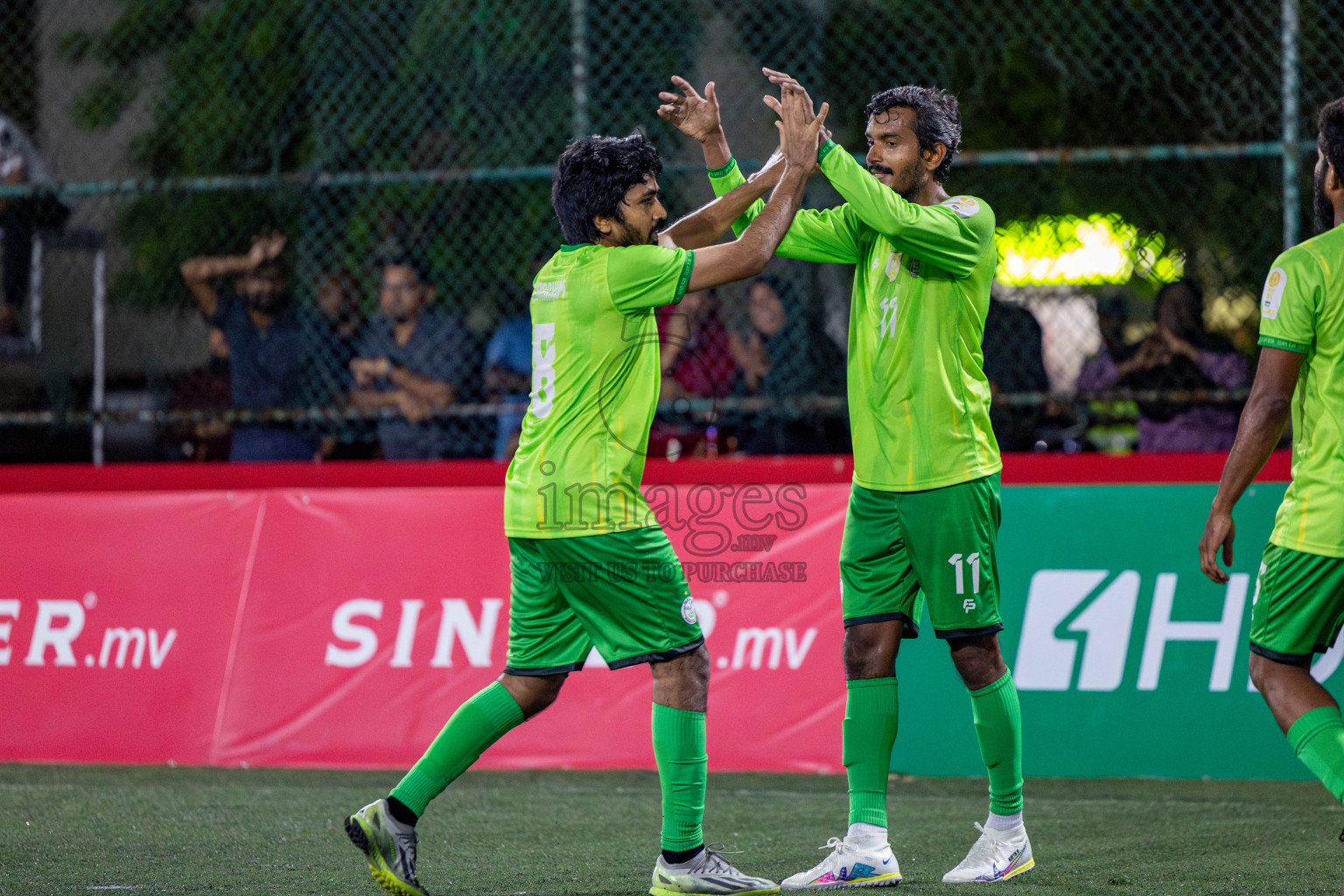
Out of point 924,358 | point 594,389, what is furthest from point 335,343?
point 924,358

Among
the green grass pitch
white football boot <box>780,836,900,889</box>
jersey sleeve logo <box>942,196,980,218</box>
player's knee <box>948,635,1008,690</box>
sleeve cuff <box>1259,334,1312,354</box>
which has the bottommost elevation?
the green grass pitch

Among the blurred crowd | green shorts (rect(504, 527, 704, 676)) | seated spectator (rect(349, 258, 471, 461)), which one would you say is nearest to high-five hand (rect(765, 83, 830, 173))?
green shorts (rect(504, 527, 704, 676))

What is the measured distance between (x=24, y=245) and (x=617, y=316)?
6185 millimetres

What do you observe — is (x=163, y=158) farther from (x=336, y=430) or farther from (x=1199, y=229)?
(x=1199, y=229)

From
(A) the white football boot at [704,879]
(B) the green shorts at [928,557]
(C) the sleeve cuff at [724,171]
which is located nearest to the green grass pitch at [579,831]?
(A) the white football boot at [704,879]

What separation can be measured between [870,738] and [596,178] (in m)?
1.78

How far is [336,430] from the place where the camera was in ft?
27.0

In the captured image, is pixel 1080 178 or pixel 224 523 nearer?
pixel 224 523

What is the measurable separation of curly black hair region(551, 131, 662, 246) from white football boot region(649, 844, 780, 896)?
66.8 inches

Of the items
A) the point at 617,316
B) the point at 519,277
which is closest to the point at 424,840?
the point at 617,316

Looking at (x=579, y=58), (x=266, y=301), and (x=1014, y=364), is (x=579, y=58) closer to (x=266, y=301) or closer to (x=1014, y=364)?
(x=266, y=301)

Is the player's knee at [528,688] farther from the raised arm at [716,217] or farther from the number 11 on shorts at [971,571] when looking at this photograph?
the raised arm at [716,217]

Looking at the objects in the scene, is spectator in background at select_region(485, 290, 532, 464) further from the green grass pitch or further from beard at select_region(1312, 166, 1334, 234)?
beard at select_region(1312, 166, 1334, 234)

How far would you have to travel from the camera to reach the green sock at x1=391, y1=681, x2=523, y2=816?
408 cm
